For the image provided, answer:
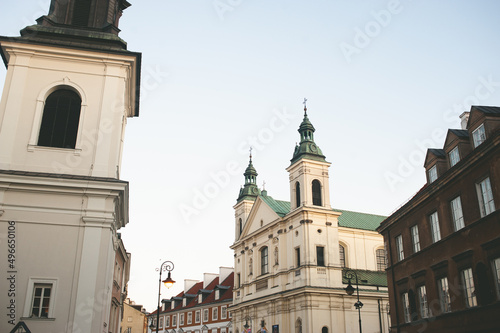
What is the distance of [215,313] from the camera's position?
58844 mm

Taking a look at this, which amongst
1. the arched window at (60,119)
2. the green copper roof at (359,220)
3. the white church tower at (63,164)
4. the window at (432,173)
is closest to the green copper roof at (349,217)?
the green copper roof at (359,220)

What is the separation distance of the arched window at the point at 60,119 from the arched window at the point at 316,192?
2949cm

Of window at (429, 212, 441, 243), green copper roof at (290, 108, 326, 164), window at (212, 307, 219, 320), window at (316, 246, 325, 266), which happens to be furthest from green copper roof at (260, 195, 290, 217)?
window at (429, 212, 441, 243)

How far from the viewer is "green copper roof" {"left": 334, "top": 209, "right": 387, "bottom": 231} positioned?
4819cm

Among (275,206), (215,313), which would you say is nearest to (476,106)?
(275,206)

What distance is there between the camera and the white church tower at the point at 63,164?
561 inches

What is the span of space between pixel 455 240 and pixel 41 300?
47.4 ft

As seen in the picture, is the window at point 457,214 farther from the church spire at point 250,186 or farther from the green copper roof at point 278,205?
the church spire at point 250,186

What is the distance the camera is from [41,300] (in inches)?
558

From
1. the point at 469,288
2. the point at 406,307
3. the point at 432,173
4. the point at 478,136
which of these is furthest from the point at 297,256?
the point at 478,136

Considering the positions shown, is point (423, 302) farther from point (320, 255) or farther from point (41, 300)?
point (320, 255)

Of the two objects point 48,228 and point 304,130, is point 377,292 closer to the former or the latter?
point 304,130

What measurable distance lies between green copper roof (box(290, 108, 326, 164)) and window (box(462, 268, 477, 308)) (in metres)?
27.3

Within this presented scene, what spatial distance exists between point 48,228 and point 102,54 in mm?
6329
